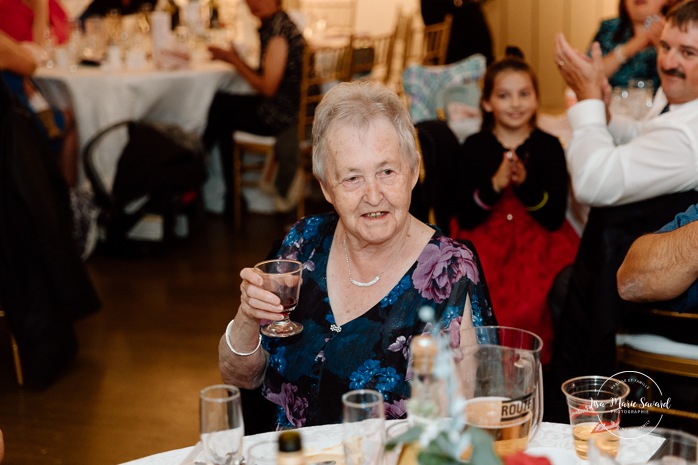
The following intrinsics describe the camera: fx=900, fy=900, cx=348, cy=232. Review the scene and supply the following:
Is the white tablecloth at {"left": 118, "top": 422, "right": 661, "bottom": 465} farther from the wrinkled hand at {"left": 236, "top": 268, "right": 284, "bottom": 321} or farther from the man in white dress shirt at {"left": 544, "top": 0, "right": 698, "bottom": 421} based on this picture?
the man in white dress shirt at {"left": 544, "top": 0, "right": 698, "bottom": 421}

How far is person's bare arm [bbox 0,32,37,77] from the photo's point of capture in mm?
4219

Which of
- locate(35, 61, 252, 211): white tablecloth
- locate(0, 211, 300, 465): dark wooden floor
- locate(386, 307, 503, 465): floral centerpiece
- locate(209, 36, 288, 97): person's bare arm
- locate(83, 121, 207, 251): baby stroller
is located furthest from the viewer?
locate(209, 36, 288, 97): person's bare arm

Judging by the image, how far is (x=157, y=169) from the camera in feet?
17.3

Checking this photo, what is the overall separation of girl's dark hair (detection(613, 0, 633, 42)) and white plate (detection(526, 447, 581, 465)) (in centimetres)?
324

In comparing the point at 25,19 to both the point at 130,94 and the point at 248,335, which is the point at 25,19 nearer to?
the point at 130,94

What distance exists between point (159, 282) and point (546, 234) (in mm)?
2396

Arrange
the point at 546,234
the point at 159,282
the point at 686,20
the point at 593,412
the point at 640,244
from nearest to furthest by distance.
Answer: the point at 593,412 < the point at 640,244 < the point at 686,20 < the point at 546,234 < the point at 159,282

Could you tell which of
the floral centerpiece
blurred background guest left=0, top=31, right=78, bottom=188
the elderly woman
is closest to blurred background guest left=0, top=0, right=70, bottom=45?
blurred background guest left=0, top=31, right=78, bottom=188

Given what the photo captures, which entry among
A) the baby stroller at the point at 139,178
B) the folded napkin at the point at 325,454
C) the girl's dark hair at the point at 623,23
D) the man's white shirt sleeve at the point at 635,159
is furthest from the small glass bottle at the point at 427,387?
the baby stroller at the point at 139,178

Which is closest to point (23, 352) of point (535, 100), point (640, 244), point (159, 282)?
point (159, 282)

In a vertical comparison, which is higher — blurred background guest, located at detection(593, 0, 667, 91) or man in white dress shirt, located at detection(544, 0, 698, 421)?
blurred background guest, located at detection(593, 0, 667, 91)

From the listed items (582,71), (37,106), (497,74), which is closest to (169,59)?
(37,106)

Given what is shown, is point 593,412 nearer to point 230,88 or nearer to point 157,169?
point 157,169

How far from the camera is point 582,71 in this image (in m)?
3.00
